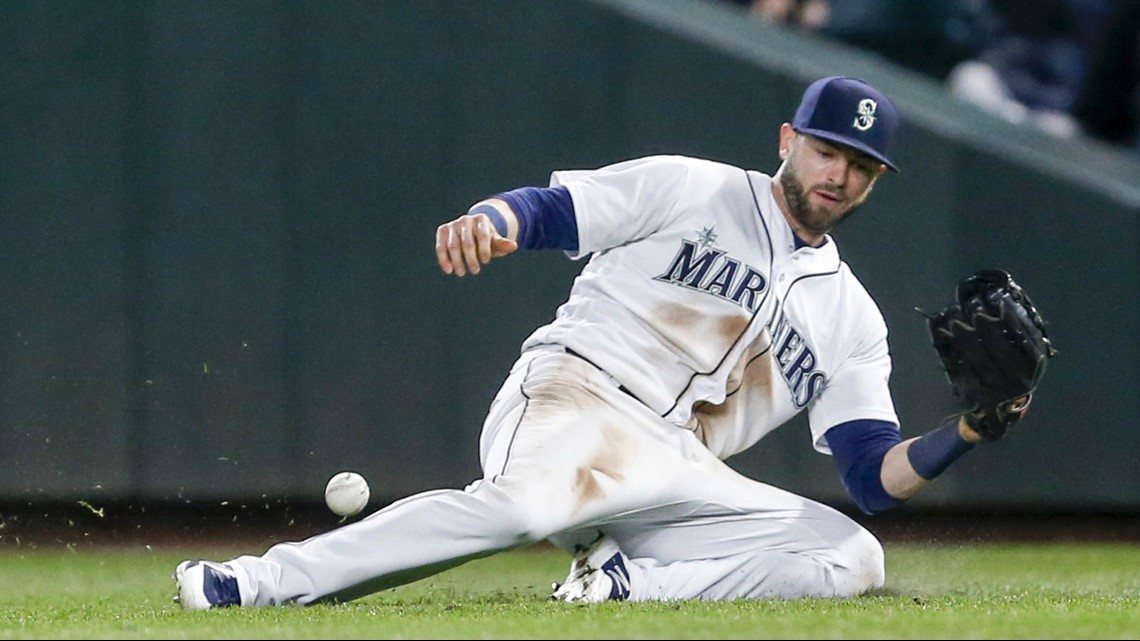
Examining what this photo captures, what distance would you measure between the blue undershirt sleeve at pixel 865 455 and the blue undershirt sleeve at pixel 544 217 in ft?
2.75

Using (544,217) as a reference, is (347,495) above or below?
below

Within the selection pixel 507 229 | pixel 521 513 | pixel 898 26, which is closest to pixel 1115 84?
pixel 898 26

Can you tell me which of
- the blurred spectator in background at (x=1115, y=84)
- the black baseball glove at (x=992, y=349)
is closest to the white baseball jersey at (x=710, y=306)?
the black baseball glove at (x=992, y=349)

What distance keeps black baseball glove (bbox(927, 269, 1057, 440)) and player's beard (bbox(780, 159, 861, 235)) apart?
374 millimetres

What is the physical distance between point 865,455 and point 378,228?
7.74 feet

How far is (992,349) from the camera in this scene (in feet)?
11.6

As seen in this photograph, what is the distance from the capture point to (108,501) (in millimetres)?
5539

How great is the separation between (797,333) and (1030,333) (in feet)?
1.95

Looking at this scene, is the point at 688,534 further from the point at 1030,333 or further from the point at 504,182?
the point at 504,182

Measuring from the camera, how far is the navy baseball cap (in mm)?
3766

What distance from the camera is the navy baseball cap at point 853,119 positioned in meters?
3.77

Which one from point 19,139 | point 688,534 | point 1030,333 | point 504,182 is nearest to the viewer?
point 1030,333

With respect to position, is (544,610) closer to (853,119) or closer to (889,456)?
(889,456)

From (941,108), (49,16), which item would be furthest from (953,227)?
(49,16)
